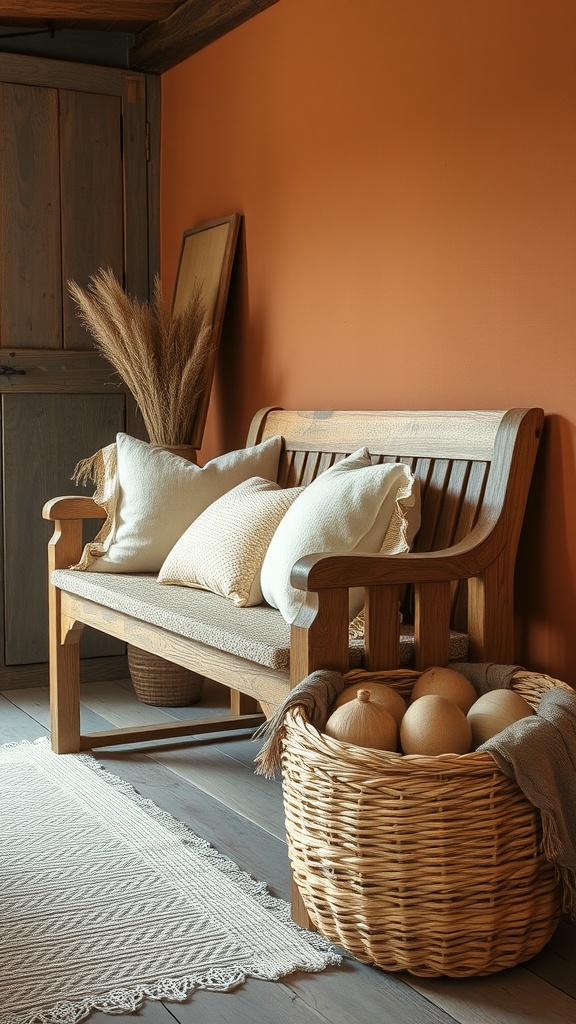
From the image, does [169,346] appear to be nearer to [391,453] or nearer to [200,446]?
[200,446]

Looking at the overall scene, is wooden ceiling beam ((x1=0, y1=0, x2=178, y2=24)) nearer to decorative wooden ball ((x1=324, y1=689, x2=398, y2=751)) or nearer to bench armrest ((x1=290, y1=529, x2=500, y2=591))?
bench armrest ((x1=290, y1=529, x2=500, y2=591))

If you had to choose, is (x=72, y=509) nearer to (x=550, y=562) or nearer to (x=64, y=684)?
(x=64, y=684)

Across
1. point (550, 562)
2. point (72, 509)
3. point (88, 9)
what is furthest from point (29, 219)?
point (550, 562)

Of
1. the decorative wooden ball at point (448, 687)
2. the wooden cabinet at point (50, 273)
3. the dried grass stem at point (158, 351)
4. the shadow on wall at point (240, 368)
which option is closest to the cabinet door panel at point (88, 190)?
the wooden cabinet at point (50, 273)

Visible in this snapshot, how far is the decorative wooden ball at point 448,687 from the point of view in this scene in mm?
2139

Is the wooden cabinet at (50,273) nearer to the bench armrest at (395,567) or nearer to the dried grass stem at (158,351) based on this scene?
the dried grass stem at (158,351)

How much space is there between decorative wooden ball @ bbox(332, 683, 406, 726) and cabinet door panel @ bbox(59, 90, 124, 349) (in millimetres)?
2548

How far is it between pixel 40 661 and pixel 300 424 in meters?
1.65

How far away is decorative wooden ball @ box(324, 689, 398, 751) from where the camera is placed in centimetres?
197

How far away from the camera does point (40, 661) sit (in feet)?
A: 14.0

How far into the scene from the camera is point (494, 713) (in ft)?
6.72

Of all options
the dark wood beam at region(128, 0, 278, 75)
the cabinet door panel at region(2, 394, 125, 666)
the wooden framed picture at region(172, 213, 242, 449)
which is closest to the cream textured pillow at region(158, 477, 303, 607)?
the wooden framed picture at region(172, 213, 242, 449)

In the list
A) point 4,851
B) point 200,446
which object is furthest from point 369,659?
point 200,446

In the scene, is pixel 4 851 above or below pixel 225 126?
below
